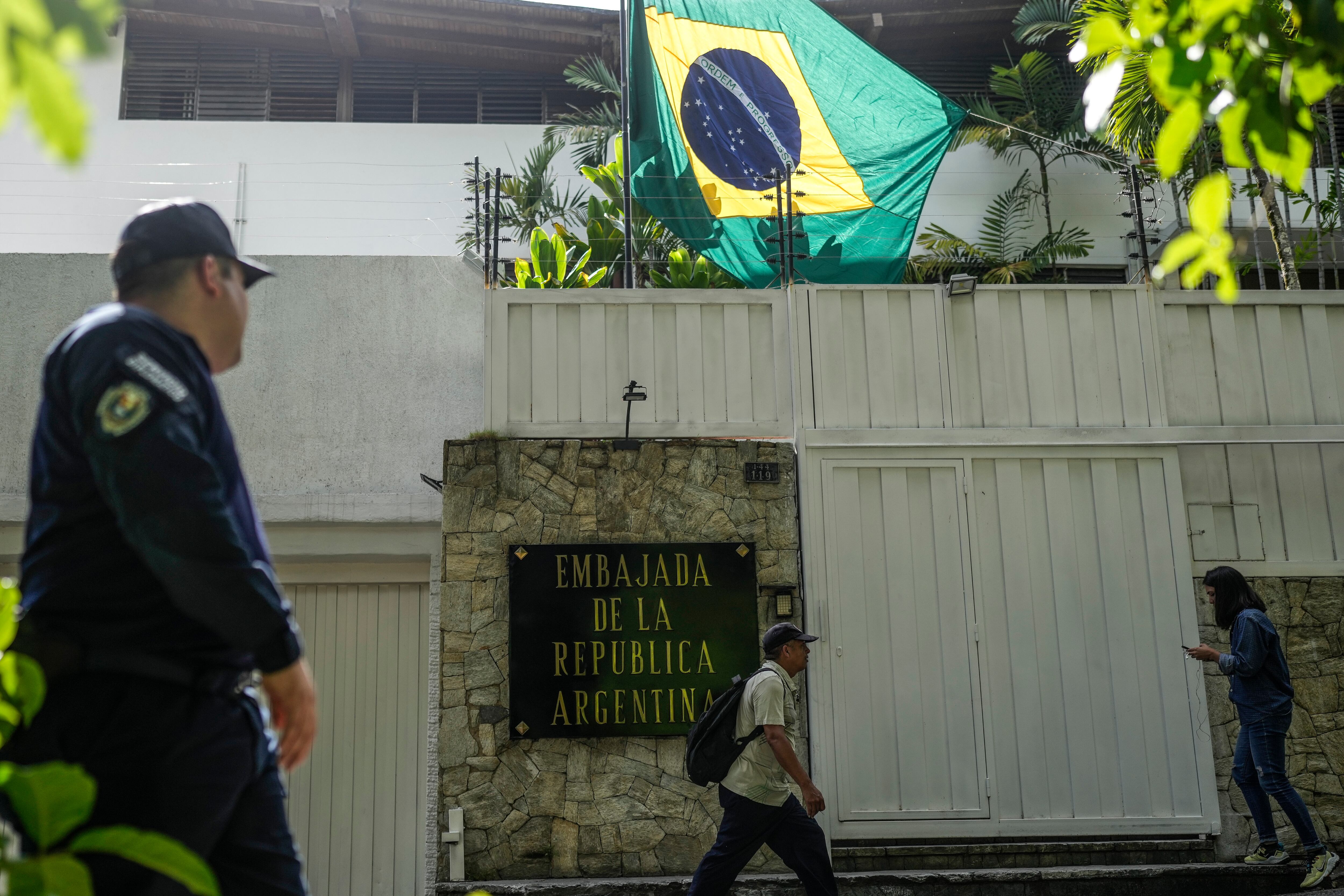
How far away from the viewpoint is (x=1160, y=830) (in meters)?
7.34

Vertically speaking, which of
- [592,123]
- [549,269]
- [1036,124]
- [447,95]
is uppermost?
[447,95]

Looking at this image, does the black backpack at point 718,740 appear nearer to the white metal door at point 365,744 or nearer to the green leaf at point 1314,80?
the white metal door at point 365,744

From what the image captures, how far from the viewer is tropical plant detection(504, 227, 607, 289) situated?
403 inches

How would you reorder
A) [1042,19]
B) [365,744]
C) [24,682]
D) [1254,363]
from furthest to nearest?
[1042,19] < [365,744] < [1254,363] < [24,682]

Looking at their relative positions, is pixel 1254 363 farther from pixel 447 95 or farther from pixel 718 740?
pixel 447 95

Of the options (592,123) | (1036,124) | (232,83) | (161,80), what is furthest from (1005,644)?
(161,80)

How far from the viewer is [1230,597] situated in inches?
273

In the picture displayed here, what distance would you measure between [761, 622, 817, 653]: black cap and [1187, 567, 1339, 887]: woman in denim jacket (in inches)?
103

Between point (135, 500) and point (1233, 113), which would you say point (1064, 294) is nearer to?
point (1233, 113)

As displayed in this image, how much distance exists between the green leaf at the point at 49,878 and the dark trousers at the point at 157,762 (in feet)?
2.35

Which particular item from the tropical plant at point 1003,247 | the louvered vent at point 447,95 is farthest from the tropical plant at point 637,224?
the tropical plant at point 1003,247

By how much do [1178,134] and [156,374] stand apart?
1713mm

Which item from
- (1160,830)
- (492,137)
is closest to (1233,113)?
(1160,830)

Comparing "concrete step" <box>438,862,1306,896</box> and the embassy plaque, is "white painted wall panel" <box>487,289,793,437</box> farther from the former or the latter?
"concrete step" <box>438,862,1306,896</box>
